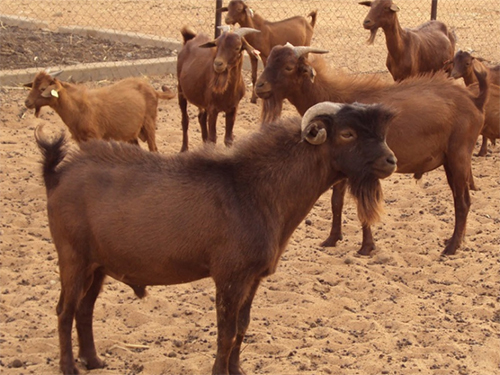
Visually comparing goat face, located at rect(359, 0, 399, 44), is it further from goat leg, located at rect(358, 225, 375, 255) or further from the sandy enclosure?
goat leg, located at rect(358, 225, 375, 255)

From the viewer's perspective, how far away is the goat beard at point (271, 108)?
8086 millimetres

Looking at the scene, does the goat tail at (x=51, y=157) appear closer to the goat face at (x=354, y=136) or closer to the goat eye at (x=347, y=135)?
the goat face at (x=354, y=136)

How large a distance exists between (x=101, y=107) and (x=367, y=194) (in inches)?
200

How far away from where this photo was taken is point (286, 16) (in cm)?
1856

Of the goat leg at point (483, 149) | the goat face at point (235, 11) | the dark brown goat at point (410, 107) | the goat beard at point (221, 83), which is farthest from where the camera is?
the goat face at point (235, 11)

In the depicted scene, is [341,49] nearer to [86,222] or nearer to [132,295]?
[132,295]

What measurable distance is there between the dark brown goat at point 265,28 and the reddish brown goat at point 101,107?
3.51 meters

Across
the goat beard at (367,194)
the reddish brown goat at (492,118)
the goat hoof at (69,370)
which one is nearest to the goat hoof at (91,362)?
the goat hoof at (69,370)

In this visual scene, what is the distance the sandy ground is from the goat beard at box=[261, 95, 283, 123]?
46.7 inches

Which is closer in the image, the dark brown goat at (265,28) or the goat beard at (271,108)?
the goat beard at (271,108)

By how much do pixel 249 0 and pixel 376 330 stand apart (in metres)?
14.9

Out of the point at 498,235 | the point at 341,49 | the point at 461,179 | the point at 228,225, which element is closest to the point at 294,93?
the point at 461,179

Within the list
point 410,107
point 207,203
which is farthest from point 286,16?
point 207,203

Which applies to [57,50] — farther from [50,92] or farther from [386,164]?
[386,164]
